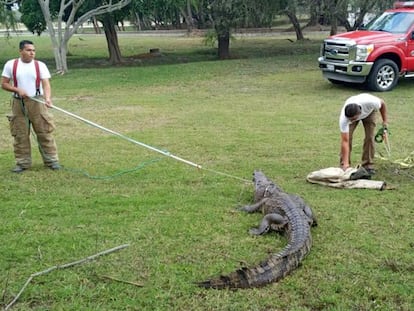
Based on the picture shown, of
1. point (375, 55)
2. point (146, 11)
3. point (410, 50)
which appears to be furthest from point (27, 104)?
point (146, 11)

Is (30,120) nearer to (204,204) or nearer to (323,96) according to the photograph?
(204,204)

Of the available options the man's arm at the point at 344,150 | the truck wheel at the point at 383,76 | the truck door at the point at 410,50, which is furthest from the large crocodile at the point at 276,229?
the truck door at the point at 410,50

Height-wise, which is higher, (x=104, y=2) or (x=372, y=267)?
(x=104, y=2)

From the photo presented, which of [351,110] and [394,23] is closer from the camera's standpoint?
[351,110]

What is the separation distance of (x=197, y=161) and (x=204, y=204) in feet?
6.03

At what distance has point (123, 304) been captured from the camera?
3.75 m

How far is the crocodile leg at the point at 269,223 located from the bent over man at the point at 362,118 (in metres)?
1.64

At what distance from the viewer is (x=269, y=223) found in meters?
5.00

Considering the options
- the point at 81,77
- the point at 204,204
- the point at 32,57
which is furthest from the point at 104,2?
the point at 204,204

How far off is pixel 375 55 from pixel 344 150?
778 centimetres

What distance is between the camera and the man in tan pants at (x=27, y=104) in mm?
6629

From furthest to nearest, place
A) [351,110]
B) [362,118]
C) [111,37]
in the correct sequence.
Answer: [111,37] → [362,118] → [351,110]

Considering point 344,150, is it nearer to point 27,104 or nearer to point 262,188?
point 262,188

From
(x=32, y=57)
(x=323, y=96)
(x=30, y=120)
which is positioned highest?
(x=32, y=57)
